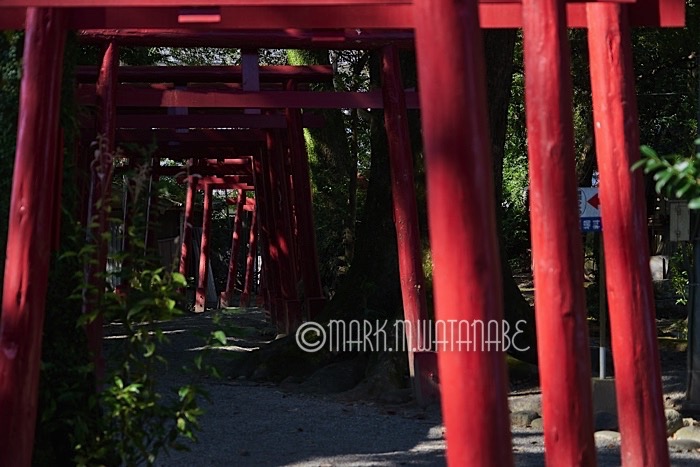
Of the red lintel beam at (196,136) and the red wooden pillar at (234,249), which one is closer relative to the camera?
the red lintel beam at (196,136)

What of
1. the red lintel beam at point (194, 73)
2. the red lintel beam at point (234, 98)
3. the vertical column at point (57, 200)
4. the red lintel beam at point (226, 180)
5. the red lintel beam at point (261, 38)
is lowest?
the vertical column at point (57, 200)

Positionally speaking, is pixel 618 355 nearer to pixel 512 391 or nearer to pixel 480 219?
pixel 480 219

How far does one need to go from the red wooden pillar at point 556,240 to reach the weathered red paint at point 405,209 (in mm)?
5993

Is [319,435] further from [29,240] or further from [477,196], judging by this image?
[477,196]

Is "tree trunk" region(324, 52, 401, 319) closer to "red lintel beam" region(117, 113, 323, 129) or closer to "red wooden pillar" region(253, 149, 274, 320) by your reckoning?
"red lintel beam" region(117, 113, 323, 129)

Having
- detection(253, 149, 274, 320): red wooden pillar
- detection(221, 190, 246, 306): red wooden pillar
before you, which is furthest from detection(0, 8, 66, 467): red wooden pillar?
detection(221, 190, 246, 306): red wooden pillar

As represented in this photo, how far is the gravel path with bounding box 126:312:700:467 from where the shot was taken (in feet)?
28.2

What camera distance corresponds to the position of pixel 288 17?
6.48 metres

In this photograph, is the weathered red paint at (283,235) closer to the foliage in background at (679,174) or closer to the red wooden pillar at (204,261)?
the red wooden pillar at (204,261)

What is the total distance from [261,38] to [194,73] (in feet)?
7.21

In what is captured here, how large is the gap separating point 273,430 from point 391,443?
3.69ft

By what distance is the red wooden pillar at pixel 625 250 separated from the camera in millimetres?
6707

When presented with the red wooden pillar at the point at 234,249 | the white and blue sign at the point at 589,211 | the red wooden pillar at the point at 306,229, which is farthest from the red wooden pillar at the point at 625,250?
the red wooden pillar at the point at 234,249

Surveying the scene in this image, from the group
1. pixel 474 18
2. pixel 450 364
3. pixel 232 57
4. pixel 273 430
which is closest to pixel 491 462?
pixel 450 364
